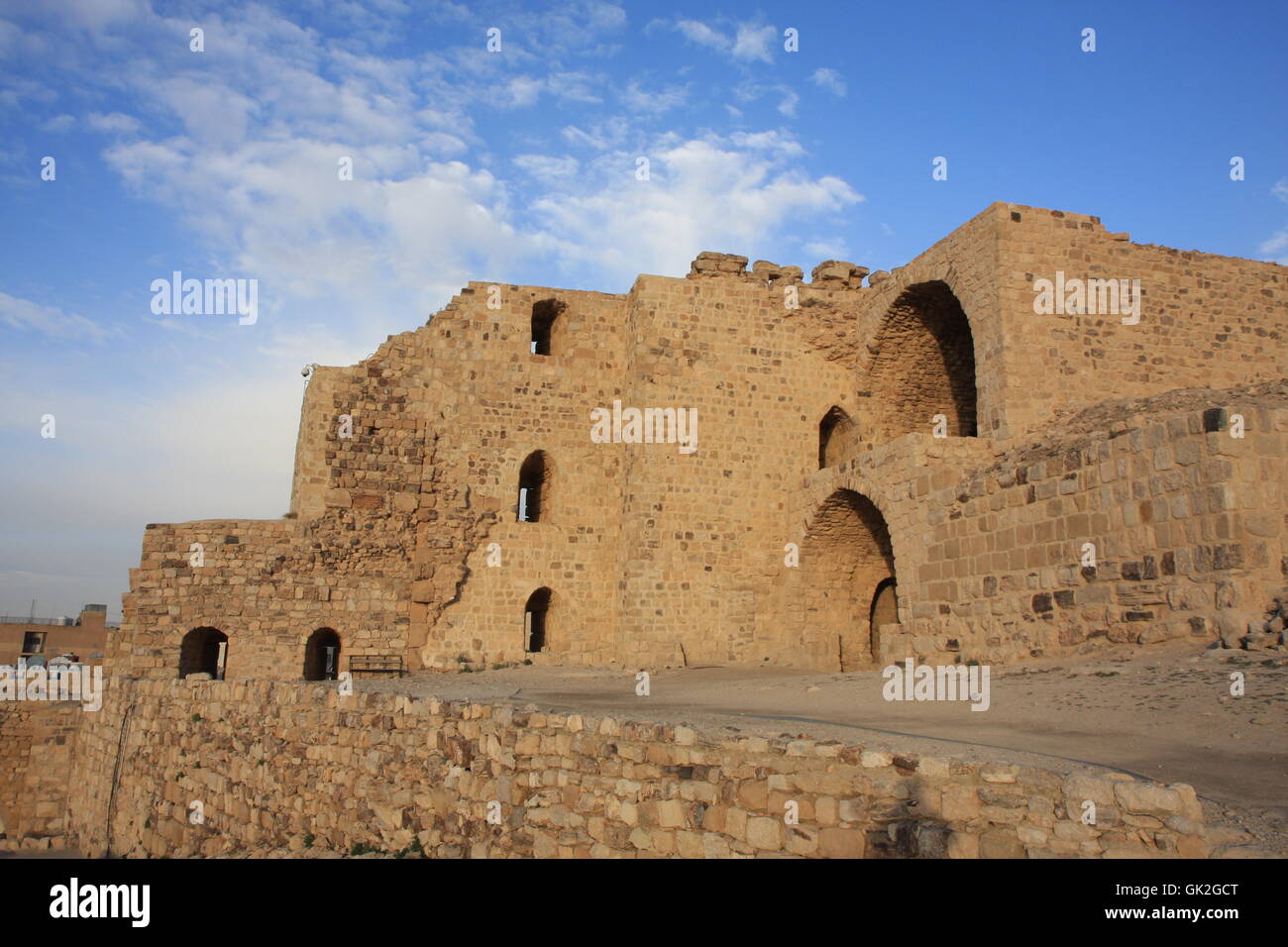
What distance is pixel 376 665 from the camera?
1400cm

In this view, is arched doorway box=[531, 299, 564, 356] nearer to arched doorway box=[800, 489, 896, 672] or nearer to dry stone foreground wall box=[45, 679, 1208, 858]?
arched doorway box=[800, 489, 896, 672]

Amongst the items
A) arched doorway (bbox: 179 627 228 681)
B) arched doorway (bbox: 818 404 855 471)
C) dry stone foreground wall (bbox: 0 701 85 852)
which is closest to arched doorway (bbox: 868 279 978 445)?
arched doorway (bbox: 818 404 855 471)

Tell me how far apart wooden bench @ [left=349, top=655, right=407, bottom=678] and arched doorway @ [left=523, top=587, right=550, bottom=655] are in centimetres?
197

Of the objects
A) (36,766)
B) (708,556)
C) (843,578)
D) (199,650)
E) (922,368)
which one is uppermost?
(922,368)

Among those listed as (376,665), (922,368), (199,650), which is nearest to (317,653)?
(376,665)

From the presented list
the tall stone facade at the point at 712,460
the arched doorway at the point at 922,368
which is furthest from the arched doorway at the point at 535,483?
the arched doorway at the point at 922,368

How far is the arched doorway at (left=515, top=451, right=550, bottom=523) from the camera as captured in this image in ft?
52.2

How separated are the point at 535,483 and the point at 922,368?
22.8 feet

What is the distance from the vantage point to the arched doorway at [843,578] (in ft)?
48.2

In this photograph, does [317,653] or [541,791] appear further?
[317,653]

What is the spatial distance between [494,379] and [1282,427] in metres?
11.1

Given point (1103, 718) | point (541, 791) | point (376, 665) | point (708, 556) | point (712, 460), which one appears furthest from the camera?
point (712, 460)

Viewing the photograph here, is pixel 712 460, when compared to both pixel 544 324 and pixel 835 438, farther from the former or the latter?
pixel 544 324

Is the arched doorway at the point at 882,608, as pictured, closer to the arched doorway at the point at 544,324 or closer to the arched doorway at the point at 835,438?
the arched doorway at the point at 835,438
